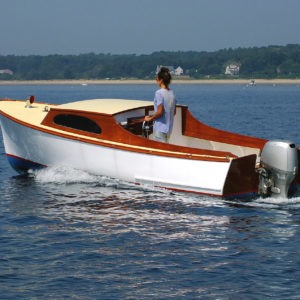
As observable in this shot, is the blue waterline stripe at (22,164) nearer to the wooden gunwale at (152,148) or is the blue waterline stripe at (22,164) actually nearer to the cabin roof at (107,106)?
the wooden gunwale at (152,148)

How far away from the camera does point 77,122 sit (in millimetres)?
14922

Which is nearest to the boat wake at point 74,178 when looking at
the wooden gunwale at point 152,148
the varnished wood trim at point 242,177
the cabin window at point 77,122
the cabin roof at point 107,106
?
the wooden gunwale at point 152,148

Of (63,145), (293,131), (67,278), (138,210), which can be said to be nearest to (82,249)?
(67,278)

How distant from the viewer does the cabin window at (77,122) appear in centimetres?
1464

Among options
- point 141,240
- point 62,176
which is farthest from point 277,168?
point 62,176

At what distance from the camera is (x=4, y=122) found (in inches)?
644

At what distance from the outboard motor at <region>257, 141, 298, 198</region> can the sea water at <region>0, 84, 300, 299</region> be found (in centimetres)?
25

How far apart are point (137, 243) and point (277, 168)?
3.59 m

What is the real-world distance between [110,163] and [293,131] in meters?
22.3

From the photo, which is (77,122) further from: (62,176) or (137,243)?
(137,243)

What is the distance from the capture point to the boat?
12.9 m

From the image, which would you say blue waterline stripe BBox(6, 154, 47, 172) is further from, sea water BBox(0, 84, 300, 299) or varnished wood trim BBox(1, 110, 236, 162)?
varnished wood trim BBox(1, 110, 236, 162)

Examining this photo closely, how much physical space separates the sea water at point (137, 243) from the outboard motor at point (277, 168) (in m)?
0.25

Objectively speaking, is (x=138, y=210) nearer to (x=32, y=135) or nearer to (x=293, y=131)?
(x=32, y=135)
